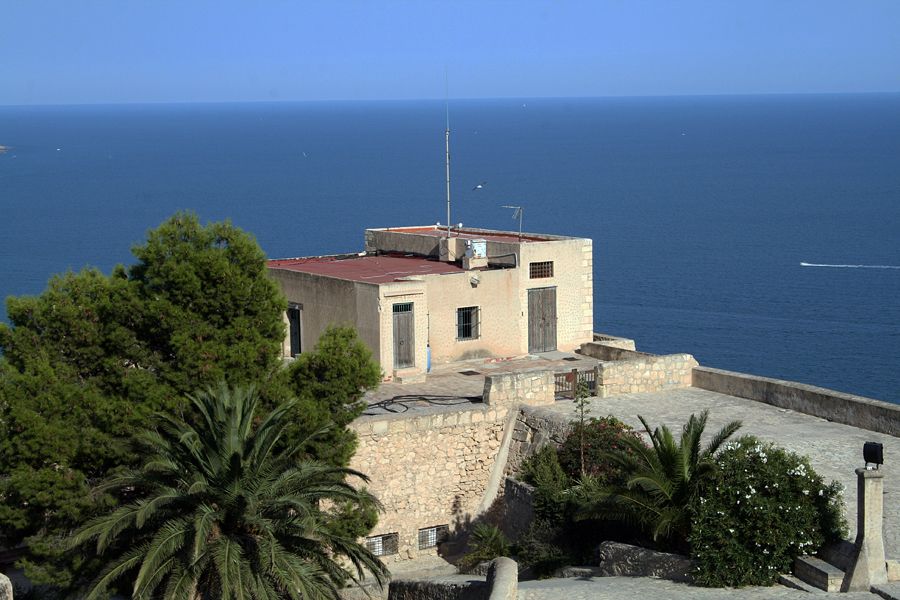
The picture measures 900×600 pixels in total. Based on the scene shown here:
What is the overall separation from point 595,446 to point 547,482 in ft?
2.89

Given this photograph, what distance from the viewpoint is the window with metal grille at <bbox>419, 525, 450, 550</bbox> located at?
2133cm

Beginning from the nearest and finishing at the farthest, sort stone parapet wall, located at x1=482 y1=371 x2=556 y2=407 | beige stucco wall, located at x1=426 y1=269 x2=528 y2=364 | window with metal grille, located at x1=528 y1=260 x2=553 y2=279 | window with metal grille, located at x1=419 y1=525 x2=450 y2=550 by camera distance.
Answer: window with metal grille, located at x1=419 y1=525 x2=450 y2=550
stone parapet wall, located at x1=482 y1=371 x2=556 y2=407
beige stucco wall, located at x1=426 y1=269 x2=528 y2=364
window with metal grille, located at x1=528 y1=260 x2=553 y2=279

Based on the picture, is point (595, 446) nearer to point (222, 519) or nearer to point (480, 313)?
point (222, 519)

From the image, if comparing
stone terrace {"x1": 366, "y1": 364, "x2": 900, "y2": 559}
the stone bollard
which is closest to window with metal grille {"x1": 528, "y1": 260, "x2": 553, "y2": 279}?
stone terrace {"x1": 366, "y1": 364, "x2": 900, "y2": 559}

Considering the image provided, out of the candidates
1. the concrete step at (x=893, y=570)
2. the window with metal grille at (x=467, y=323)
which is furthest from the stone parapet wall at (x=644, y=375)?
the concrete step at (x=893, y=570)

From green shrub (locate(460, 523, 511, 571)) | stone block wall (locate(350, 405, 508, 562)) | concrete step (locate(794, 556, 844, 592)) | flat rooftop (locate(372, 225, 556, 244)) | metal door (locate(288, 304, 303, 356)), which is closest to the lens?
concrete step (locate(794, 556, 844, 592))

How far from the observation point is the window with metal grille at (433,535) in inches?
840

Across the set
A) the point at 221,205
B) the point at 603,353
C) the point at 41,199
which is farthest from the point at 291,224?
the point at 603,353

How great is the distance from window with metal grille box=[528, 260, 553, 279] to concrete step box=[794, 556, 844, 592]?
42.9 feet

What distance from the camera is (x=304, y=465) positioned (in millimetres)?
16031

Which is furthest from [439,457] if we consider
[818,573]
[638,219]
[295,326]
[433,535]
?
[638,219]

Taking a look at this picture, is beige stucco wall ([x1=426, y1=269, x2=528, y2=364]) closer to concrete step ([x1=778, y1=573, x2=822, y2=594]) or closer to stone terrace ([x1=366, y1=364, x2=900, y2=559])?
stone terrace ([x1=366, y1=364, x2=900, y2=559])

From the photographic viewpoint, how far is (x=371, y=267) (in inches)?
1108

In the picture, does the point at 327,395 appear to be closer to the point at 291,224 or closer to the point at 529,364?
the point at 529,364
